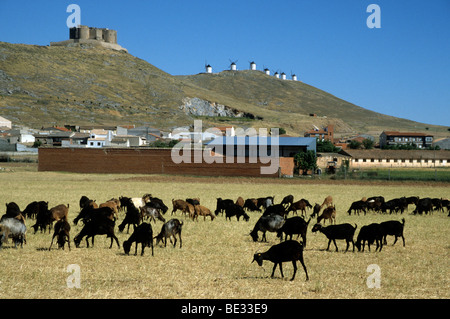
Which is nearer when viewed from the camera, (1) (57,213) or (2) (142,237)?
(2) (142,237)

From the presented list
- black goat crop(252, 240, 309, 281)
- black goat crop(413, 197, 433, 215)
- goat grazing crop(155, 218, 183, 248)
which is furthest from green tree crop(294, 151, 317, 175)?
black goat crop(252, 240, 309, 281)

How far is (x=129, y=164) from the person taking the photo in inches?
2431

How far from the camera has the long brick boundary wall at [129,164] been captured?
57.9 m

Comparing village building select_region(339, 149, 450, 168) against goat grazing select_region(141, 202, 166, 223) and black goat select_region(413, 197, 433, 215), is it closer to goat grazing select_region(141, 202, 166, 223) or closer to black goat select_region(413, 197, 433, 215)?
black goat select_region(413, 197, 433, 215)

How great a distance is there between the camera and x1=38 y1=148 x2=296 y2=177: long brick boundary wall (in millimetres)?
57875

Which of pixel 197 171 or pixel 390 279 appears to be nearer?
pixel 390 279

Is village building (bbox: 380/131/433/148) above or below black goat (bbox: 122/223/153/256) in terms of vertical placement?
above

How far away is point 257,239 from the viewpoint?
56.7ft

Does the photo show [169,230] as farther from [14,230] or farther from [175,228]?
[14,230]

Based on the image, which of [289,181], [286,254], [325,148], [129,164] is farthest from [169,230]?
[325,148]
